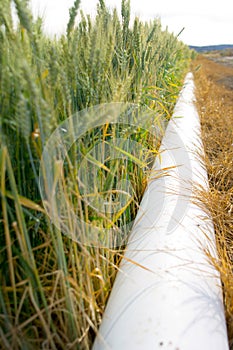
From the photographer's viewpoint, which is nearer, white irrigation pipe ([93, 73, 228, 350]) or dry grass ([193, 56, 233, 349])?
white irrigation pipe ([93, 73, 228, 350])

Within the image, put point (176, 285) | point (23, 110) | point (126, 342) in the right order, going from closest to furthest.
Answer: point (23, 110) < point (126, 342) < point (176, 285)

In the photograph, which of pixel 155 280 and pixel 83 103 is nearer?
pixel 155 280

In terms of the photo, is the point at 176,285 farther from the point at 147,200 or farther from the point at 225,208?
the point at 225,208

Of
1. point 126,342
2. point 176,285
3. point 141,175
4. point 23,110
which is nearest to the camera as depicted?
point 23,110

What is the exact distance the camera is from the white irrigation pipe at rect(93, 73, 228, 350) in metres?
0.75

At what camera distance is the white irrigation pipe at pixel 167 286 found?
755mm

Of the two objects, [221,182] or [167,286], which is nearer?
[167,286]

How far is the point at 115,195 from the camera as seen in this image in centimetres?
115

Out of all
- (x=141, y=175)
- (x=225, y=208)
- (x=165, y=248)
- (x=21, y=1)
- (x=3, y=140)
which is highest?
(x=21, y=1)

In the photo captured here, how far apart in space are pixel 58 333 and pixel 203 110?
2.99 m

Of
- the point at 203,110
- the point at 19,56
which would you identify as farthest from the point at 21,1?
the point at 203,110

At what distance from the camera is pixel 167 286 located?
2.85ft

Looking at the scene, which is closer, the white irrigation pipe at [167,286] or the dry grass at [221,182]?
the white irrigation pipe at [167,286]

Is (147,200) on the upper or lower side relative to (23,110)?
lower
